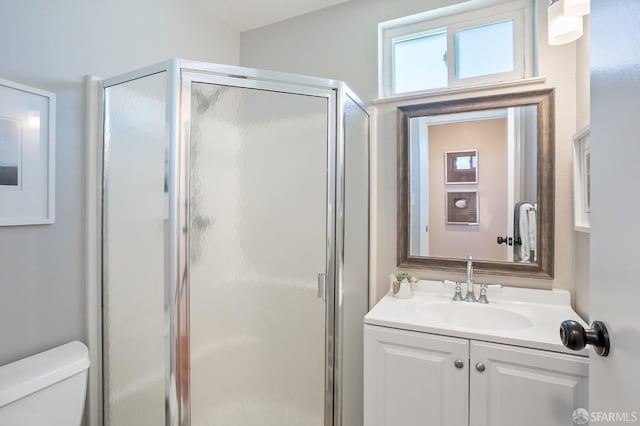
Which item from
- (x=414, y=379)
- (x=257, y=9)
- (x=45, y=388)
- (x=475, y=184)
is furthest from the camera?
(x=257, y=9)

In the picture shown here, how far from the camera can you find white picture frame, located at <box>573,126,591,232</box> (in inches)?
52.2

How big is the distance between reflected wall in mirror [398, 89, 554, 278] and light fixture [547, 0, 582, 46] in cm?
30

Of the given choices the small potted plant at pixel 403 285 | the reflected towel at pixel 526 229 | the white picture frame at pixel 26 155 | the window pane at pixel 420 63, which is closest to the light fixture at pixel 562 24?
the window pane at pixel 420 63

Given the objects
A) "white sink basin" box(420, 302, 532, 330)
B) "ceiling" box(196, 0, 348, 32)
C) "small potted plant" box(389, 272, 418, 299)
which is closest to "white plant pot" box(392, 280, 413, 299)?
"small potted plant" box(389, 272, 418, 299)

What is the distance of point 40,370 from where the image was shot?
111cm

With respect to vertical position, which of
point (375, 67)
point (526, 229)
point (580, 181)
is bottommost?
point (526, 229)

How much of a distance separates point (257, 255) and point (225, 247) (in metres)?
0.14

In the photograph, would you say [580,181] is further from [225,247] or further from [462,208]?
[225,247]

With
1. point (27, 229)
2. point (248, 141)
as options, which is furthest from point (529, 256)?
point (27, 229)

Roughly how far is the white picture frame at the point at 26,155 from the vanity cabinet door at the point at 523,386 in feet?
5.63

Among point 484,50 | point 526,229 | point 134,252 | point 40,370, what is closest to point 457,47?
point 484,50

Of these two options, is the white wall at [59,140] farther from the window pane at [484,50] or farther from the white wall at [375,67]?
the window pane at [484,50]

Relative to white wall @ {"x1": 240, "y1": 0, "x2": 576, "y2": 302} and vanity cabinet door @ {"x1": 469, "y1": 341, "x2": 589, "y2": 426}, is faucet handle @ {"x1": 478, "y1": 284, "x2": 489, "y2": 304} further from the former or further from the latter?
vanity cabinet door @ {"x1": 469, "y1": 341, "x2": 589, "y2": 426}

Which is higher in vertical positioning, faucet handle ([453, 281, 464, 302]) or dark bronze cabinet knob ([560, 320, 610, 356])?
dark bronze cabinet knob ([560, 320, 610, 356])
